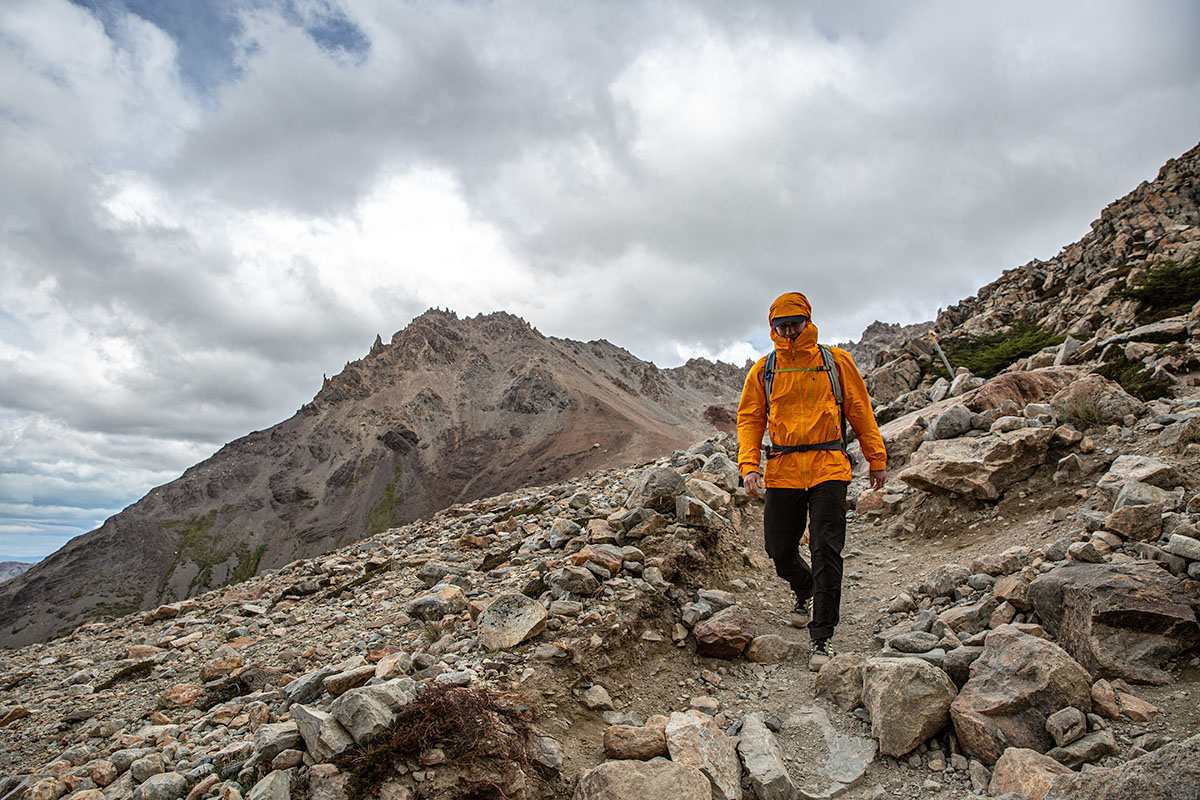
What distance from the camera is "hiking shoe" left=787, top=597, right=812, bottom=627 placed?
6168 mm

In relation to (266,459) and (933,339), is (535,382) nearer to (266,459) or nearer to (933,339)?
(266,459)

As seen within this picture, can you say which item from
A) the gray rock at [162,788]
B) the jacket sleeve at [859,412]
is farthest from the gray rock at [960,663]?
the gray rock at [162,788]

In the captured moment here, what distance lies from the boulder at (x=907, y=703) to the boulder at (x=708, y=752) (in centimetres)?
109

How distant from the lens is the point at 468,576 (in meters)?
7.95

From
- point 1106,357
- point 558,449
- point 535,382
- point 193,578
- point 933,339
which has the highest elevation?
point 535,382

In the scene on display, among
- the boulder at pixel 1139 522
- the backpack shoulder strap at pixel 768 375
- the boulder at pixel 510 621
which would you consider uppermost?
the backpack shoulder strap at pixel 768 375

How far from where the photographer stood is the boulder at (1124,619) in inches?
153

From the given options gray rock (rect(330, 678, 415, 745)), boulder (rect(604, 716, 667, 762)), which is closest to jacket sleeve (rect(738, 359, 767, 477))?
boulder (rect(604, 716, 667, 762))

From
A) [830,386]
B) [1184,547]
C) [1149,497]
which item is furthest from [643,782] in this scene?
[1149,497]

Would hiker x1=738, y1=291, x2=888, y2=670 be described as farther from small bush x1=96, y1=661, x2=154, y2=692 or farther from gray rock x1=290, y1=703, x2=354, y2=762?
small bush x1=96, y1=661, x2=154, y2=692

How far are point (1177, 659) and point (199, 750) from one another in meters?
7.32

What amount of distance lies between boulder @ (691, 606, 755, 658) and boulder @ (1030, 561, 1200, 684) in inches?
99.6

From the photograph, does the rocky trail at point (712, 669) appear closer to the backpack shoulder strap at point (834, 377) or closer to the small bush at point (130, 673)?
the small bush at point (130, 673)

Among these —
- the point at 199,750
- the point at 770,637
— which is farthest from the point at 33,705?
the point at 770,637
